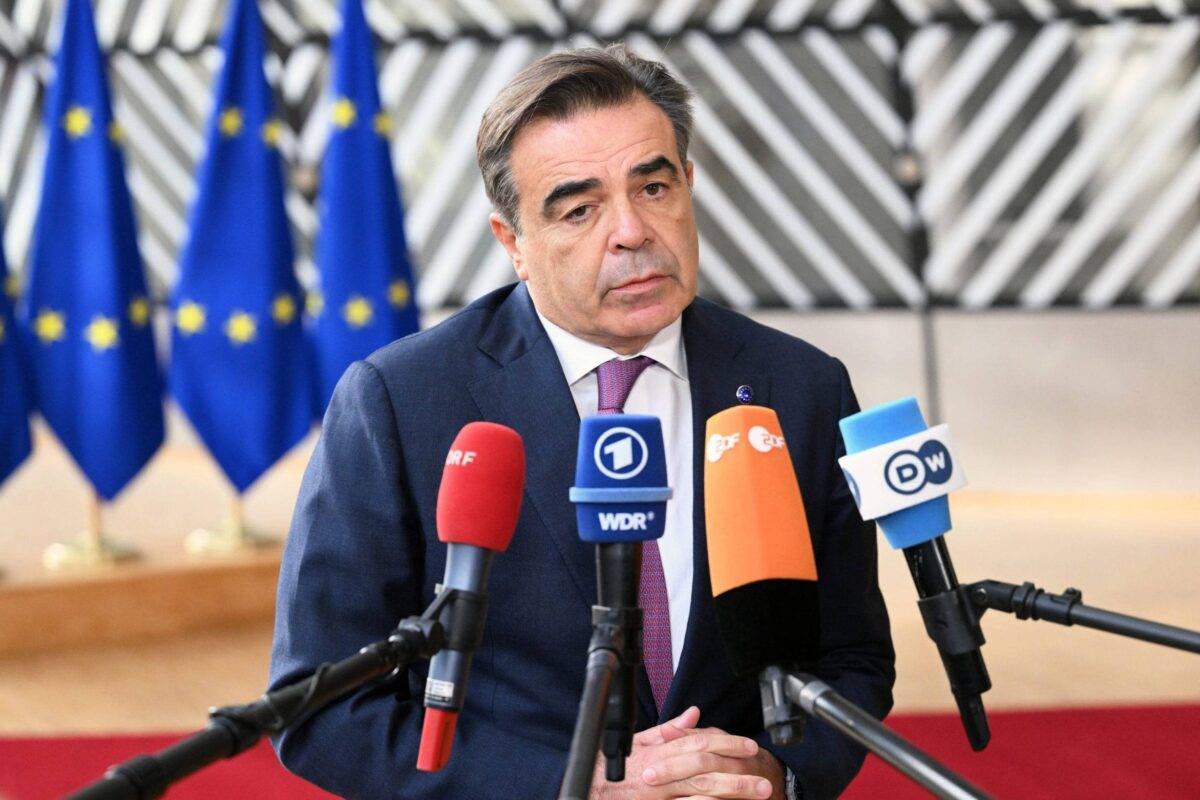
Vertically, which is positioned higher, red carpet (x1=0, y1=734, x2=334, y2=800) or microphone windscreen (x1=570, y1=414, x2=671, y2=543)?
microphone windscreen (x1=570, y1=414, x2=671, y2=543)

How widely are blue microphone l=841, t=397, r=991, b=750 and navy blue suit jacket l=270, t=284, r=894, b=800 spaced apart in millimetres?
509

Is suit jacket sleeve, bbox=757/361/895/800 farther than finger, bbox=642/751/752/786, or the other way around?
suit jacket sleeve, bbox=757/361/895/800

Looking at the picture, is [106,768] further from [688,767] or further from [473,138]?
[473,138]

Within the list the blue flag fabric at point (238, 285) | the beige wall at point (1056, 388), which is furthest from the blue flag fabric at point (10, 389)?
the beige wall at point (1056, 388)

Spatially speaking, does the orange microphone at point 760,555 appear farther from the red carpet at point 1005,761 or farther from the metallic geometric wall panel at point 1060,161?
the metallic geometric wall panel at point 1060,161

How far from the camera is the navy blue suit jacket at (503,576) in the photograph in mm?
1725

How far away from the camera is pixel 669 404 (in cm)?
191

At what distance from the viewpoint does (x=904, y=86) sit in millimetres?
6324

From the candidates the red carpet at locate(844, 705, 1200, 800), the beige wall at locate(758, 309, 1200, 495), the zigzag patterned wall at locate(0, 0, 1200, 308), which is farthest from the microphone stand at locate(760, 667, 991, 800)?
the zigzag patterned wall at locate(0, 0, 1200, 308)

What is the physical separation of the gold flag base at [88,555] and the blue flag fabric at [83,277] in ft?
0.85

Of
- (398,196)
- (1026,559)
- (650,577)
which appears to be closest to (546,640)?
(650,577)

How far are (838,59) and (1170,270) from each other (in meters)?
1.61

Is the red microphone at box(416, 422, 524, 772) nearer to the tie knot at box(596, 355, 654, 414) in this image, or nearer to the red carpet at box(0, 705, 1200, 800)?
the tie knot at box(596, 355, 654, 414)

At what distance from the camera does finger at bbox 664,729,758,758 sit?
5.41 feet
